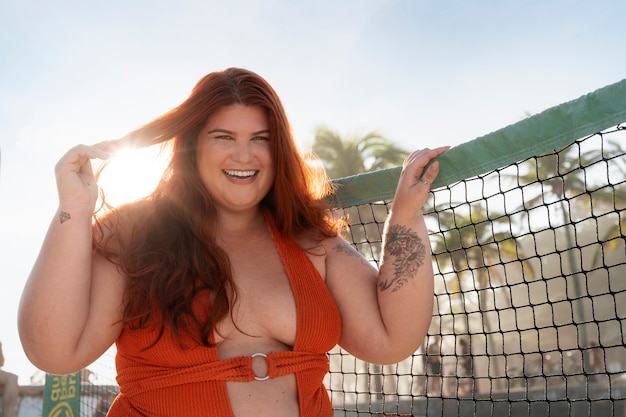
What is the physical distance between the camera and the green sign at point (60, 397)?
27.3 feet

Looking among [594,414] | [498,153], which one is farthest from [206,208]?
[594,414]

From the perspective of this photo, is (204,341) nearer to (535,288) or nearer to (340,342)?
(340,342)

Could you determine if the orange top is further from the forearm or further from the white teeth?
the white teeth

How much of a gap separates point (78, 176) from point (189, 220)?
17.7 inches

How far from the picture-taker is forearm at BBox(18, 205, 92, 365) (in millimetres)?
2238

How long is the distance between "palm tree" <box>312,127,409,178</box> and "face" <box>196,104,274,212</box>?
2480 centimetres

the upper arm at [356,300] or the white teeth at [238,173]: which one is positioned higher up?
the white teeth at [238,173]

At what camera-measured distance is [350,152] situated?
2866 cm

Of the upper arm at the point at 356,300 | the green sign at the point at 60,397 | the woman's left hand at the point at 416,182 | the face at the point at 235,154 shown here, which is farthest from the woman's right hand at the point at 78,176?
the green sign at the point at 60,397

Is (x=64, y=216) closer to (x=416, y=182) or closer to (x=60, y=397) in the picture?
(x=416, y=182)

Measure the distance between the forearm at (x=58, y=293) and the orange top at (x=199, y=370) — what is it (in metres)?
0.21

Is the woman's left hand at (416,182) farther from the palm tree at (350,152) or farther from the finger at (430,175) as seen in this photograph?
the palm tree at (350,152)

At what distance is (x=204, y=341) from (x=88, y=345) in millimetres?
379

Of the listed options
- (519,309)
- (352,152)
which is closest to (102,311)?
(352,152)
